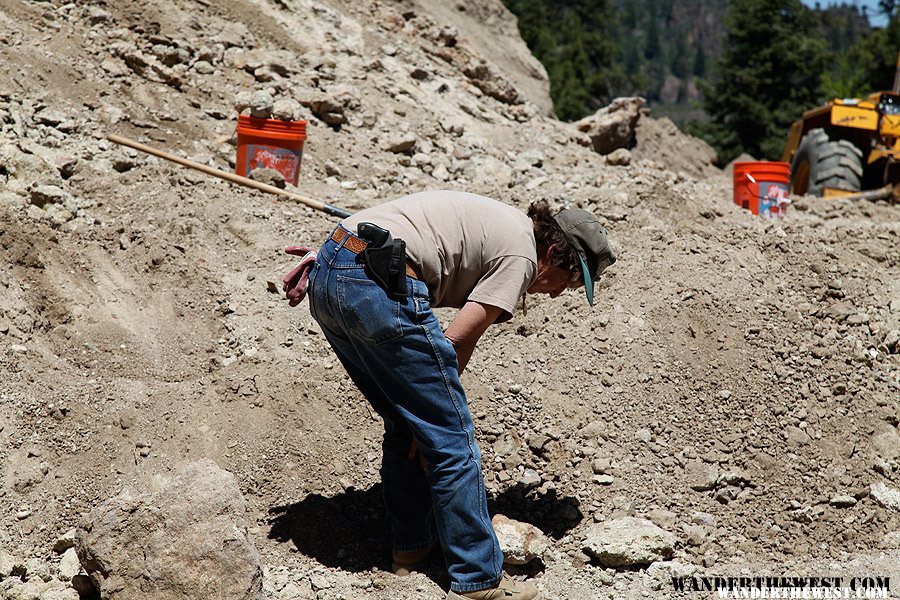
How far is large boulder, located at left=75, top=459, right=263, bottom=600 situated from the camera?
2729 mm

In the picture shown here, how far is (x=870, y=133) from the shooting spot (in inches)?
333

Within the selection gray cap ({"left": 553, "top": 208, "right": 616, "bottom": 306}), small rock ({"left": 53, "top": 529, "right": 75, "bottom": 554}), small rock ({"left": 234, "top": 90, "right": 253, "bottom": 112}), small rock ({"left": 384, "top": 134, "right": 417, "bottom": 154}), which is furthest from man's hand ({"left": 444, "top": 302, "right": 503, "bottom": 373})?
small rock ({"left": 384, "top": 134, "right": 417, "bottom": 154})

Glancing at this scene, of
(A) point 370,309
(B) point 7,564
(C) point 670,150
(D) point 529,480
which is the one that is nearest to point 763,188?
(D) point 529,480

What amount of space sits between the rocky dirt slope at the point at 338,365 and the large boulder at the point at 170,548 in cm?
30

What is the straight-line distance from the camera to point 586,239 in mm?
2820

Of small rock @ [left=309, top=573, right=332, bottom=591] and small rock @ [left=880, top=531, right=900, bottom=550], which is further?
small rock @ [left=880, top=531, right=900, bottom=550]

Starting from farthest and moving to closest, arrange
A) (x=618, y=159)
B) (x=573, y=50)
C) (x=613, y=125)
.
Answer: (x=573, y=50), (x=613, y=125), (x=618, y=159)

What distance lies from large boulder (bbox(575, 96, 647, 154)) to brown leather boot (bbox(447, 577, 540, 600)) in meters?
6.14

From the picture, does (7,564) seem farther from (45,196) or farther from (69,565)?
(45,196)

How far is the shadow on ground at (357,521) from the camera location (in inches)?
130

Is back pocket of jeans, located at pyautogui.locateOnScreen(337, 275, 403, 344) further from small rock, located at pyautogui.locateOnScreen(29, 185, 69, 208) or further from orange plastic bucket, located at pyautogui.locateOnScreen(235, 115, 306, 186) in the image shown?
orange plastic bucket, located at pyautogui.locateOnScreen(235, 115, 306, 186)

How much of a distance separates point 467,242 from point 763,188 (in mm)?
4415

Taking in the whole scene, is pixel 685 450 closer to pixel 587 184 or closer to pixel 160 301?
pixel 160 301

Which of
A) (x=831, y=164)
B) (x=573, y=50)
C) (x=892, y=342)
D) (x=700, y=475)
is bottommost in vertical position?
(x=573, y=50)
